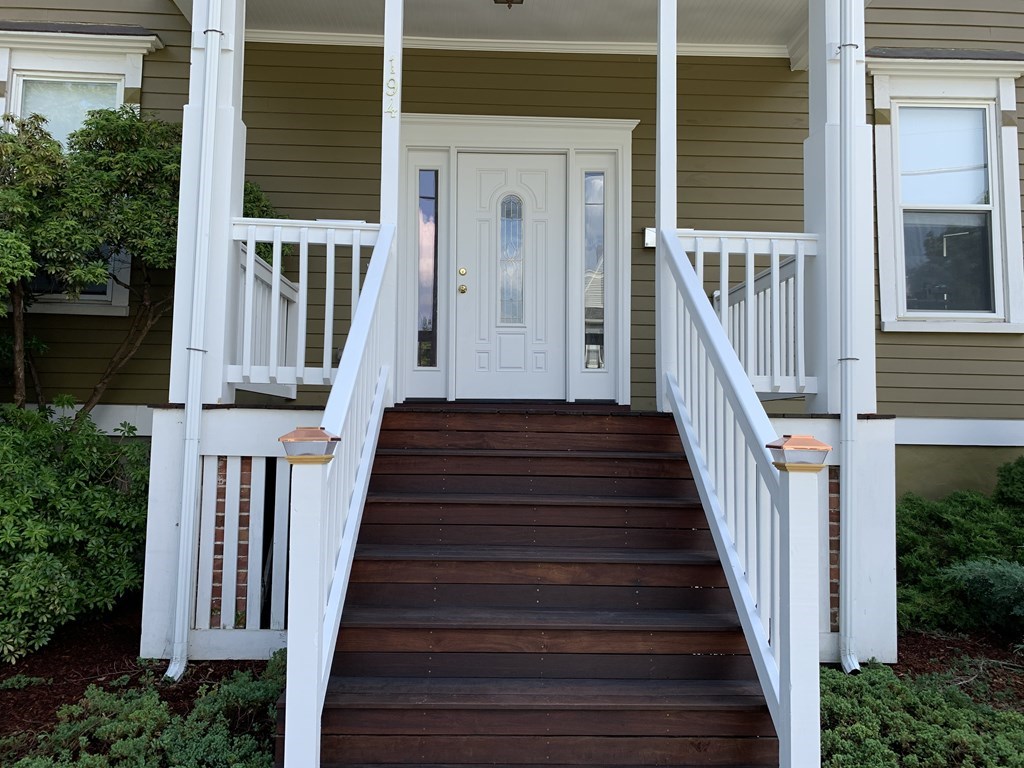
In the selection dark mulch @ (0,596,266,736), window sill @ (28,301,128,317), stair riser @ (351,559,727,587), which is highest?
window sill @ (28,301,128,317)

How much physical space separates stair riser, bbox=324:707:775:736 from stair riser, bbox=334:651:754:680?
23cm

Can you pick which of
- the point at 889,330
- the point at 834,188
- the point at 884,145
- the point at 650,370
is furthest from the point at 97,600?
the point at 884,145

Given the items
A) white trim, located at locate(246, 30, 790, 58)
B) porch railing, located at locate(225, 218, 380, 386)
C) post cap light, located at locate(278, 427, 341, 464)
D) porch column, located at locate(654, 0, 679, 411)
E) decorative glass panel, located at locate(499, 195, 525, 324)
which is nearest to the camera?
post cap light, located at locate(278, 427, 341, 464)

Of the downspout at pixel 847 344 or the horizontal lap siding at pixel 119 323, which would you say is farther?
the horizontal lap siding at pixel 119 323

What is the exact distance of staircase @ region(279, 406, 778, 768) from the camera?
94.6 inches

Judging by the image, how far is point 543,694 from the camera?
8.16 feet

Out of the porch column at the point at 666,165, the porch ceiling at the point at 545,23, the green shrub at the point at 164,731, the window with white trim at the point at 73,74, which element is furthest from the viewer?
the window with white trim at the point at 73,74

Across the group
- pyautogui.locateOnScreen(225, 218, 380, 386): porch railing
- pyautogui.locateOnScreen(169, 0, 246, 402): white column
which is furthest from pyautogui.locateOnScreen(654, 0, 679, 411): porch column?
pyautogui.locateOnScreen(169, 0, 246, 402): white column

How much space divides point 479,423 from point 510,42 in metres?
3.02

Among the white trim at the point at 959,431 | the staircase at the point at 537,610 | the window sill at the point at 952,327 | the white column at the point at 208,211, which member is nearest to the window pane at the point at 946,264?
the window sill at the point at 952,327

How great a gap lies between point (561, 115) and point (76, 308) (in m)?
3.55

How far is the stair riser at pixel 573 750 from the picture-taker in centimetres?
238

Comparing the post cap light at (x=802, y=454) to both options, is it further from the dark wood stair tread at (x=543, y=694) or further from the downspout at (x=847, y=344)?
the downspout at (x=847, y=344)

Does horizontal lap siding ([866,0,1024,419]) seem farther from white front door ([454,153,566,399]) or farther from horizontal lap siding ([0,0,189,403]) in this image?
horizontal lap siding ([0,0,189,403])
